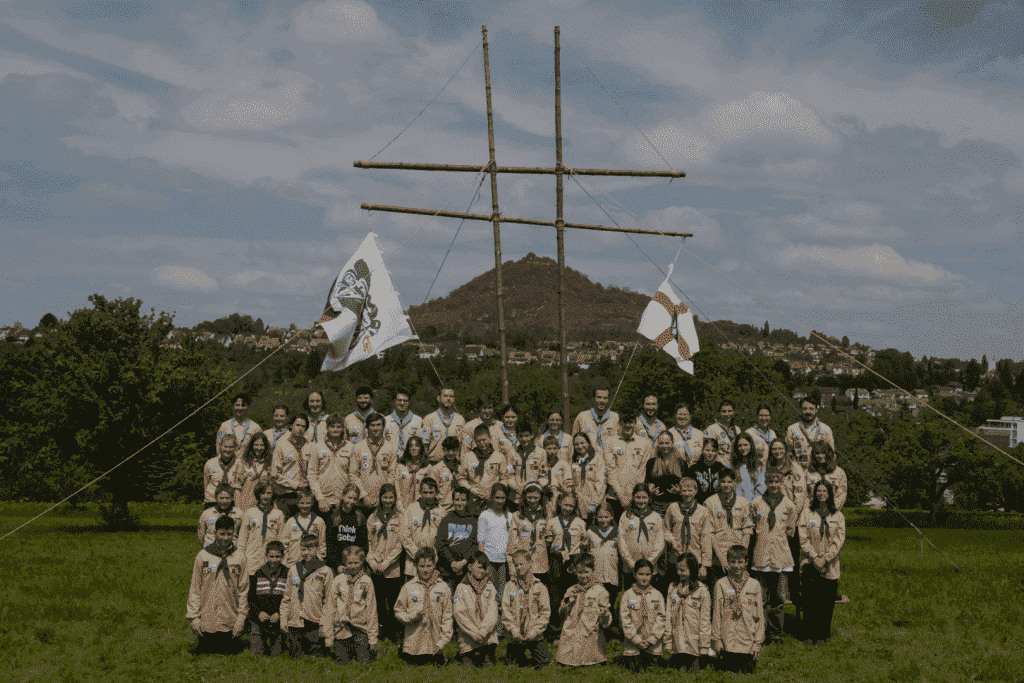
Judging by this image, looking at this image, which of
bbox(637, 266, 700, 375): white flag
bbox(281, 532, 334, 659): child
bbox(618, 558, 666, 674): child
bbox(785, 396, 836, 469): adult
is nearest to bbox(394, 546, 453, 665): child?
bbox(281, 532, 334, 659): child

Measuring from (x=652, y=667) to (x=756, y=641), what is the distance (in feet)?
3.80

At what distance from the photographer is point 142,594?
419 inches

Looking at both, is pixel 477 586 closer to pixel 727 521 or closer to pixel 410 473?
pixel 410 473

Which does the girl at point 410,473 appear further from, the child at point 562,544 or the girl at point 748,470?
the girl at point 748,470

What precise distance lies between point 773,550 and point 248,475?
6797 mm

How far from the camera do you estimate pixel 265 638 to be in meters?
7.92

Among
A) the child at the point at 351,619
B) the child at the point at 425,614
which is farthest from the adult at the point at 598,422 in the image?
the child at the point at 351,619

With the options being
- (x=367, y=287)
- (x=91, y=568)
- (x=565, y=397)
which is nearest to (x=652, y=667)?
(x=565, y=397)

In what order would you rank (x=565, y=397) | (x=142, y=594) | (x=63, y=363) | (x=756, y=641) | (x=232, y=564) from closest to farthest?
(x=756, y=641), (x=232, y=564), (x=142, y=594), (x=565, y=397), (x=63, y=363)

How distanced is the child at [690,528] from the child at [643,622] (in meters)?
0.60

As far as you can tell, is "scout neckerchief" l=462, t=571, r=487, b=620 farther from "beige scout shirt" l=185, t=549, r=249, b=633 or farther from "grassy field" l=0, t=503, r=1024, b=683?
"beige scout shirt" l=185, t=549, r=249, b=633

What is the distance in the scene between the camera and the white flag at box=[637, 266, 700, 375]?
12305 mm

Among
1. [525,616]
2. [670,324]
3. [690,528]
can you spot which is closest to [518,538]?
[525,616]

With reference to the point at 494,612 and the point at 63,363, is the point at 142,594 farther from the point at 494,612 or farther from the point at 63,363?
the point at 63,363
